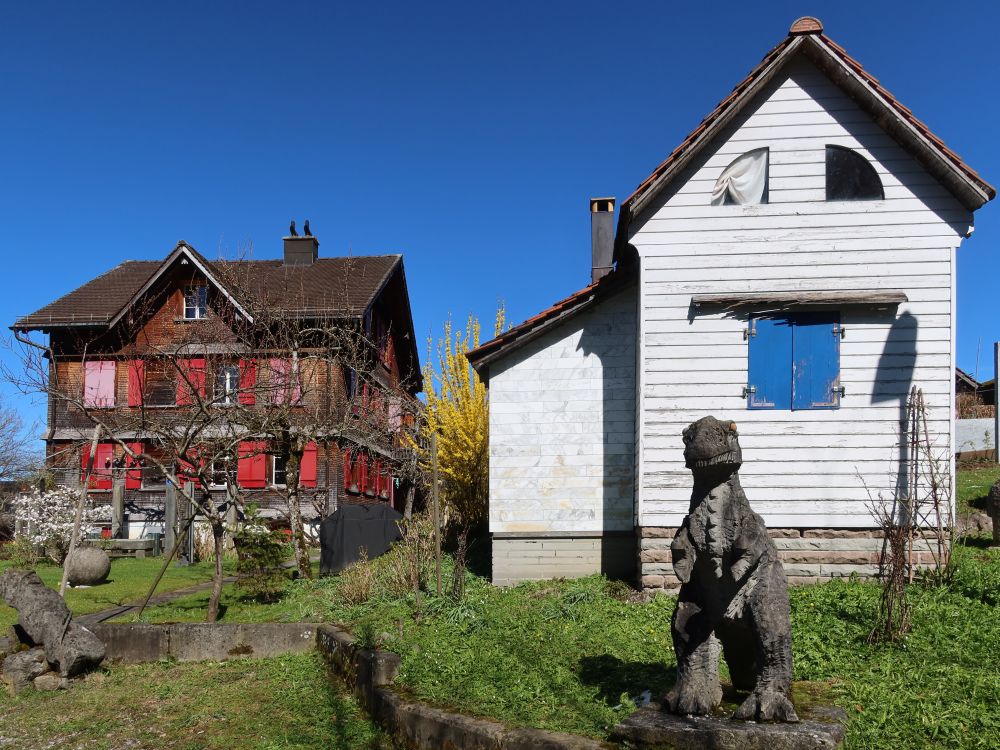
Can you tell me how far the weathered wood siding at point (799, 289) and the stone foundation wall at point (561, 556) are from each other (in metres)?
1.49

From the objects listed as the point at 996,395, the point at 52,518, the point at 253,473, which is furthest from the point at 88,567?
the point at 996,395

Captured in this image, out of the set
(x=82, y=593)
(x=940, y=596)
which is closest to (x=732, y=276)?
(x=940, y=596)

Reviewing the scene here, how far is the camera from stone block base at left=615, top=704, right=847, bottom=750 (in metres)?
4.72

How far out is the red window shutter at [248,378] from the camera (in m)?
15.7

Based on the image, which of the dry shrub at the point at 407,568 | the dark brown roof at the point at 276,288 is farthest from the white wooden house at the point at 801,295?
the dark brown roof at the point at 276,288

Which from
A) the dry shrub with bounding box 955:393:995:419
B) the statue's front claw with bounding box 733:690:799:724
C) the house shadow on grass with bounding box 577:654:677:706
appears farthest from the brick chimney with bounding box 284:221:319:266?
the statue's front claw with bounding box 733:690:799:724

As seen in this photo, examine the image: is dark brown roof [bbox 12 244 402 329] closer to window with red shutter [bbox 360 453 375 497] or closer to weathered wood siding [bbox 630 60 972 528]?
window with red shutter [bbox 360 453 375 497]

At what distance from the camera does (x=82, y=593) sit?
15398 mm

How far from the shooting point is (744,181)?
12000 millimetres

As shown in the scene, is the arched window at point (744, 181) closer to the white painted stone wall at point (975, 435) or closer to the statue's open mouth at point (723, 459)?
the statue's open mouth at point (723, 459)

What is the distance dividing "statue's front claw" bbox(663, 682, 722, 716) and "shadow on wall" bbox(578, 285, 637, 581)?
7700 millimetres

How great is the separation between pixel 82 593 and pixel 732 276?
42.1 feet

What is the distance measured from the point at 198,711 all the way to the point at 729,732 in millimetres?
5711

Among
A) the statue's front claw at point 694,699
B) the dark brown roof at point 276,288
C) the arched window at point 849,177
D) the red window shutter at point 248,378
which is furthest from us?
the dark brown roof at point 276,288
